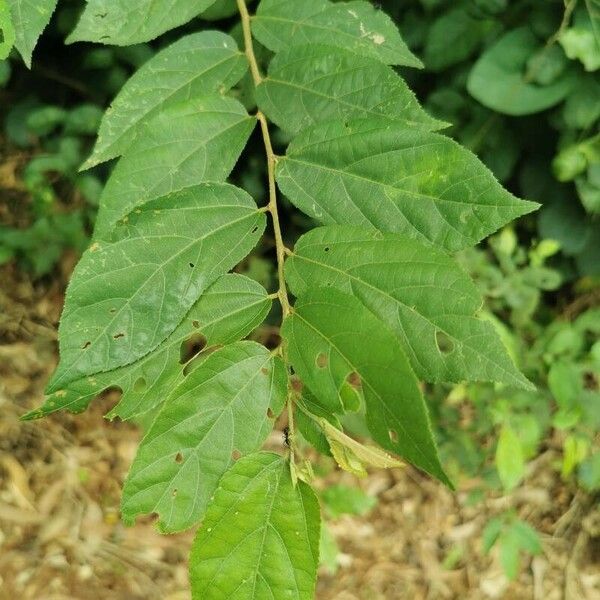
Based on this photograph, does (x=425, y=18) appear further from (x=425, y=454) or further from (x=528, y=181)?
(x=425, y=454)

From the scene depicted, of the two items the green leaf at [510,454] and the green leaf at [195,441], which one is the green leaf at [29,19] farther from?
the green leaf at [510,454]

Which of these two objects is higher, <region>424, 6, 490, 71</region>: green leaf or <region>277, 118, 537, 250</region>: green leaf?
<region>277, 118, 537, 250</region>: green leaf

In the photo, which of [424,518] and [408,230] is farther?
[424,518]

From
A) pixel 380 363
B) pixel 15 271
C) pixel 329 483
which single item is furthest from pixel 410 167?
pixel 15 271

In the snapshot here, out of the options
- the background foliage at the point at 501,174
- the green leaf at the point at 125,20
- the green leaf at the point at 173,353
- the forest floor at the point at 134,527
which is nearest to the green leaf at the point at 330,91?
the green leaf at the point at 125,20

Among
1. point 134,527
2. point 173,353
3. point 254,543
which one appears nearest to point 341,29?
point 173,353

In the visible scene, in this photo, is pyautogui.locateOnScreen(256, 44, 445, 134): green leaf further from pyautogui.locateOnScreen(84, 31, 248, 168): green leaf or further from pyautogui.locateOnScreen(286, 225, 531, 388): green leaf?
pyautogui.locateOnScreen(286, 225, 531, 388): green leaf

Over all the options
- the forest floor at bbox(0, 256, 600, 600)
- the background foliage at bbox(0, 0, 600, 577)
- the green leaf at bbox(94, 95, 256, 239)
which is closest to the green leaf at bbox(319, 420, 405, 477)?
the green leaf at bbox(94, 95, 256, 239)
